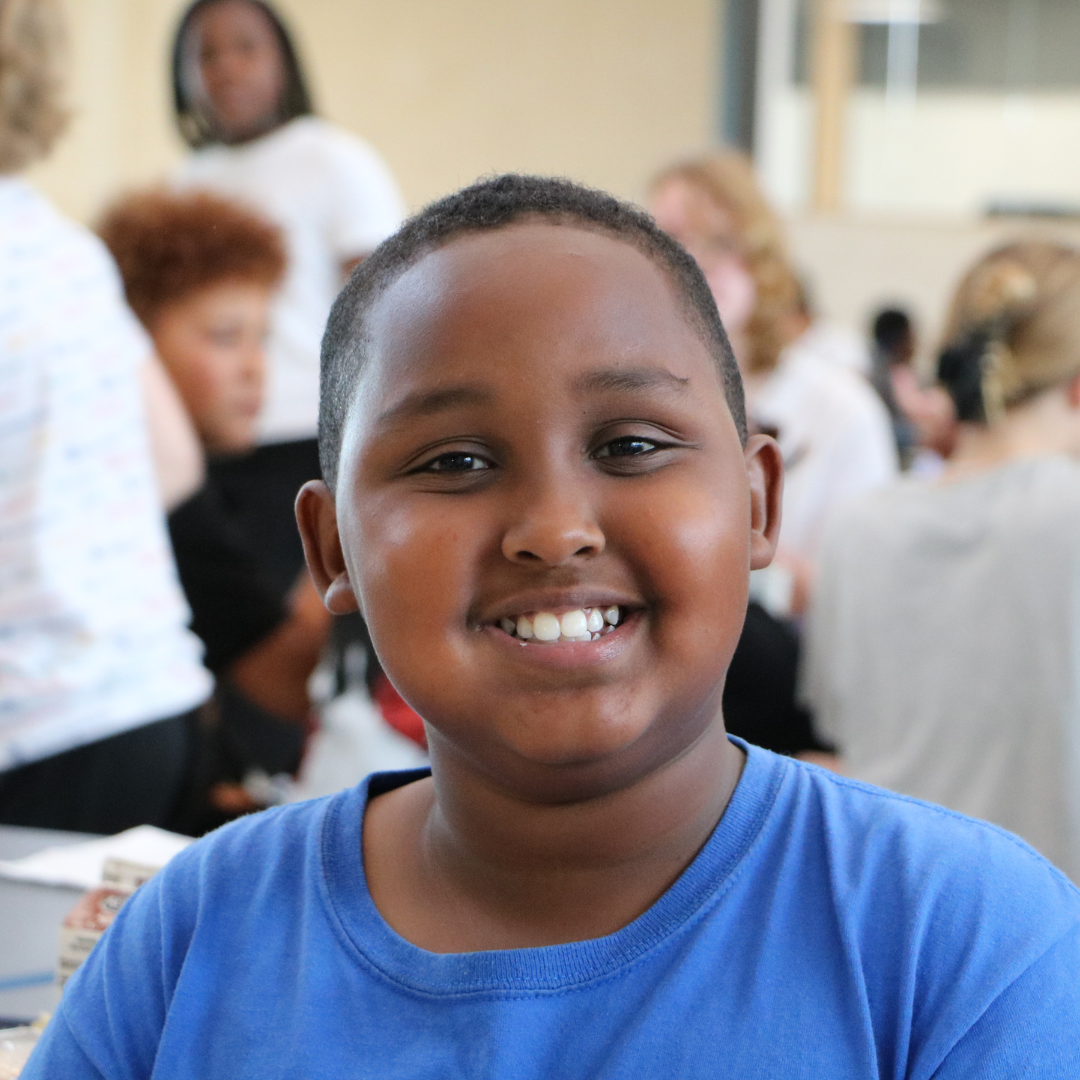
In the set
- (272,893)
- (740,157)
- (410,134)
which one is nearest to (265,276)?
(740,157)

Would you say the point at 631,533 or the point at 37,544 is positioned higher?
the point at 631,533

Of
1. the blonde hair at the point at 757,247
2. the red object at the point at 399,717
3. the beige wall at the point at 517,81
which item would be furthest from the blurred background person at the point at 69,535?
the beige wall at the point at 517,81

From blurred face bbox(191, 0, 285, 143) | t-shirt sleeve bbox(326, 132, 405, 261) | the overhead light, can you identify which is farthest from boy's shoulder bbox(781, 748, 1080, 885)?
the overhead light

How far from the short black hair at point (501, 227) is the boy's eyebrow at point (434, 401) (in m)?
0.07

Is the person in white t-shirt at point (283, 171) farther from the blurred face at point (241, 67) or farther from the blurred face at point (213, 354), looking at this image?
the blurred face at point (213, 354)

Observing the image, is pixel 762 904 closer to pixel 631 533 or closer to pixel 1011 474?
pixel 631 533

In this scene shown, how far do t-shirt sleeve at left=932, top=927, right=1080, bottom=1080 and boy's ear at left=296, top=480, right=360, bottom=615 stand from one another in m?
0.47

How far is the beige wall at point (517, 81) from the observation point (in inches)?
306

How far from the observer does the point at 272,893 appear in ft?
3.10

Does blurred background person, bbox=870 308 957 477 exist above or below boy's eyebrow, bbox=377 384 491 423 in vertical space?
below

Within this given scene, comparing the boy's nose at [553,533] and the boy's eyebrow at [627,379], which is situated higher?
the boy's eyebrow at [627,379]

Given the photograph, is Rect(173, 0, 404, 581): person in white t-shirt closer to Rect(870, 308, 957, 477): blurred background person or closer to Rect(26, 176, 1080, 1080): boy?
Rect(870, 308, 957, 477): blurred background person

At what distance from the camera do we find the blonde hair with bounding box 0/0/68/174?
1.93 meters

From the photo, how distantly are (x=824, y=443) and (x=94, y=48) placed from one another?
504 centimetres
